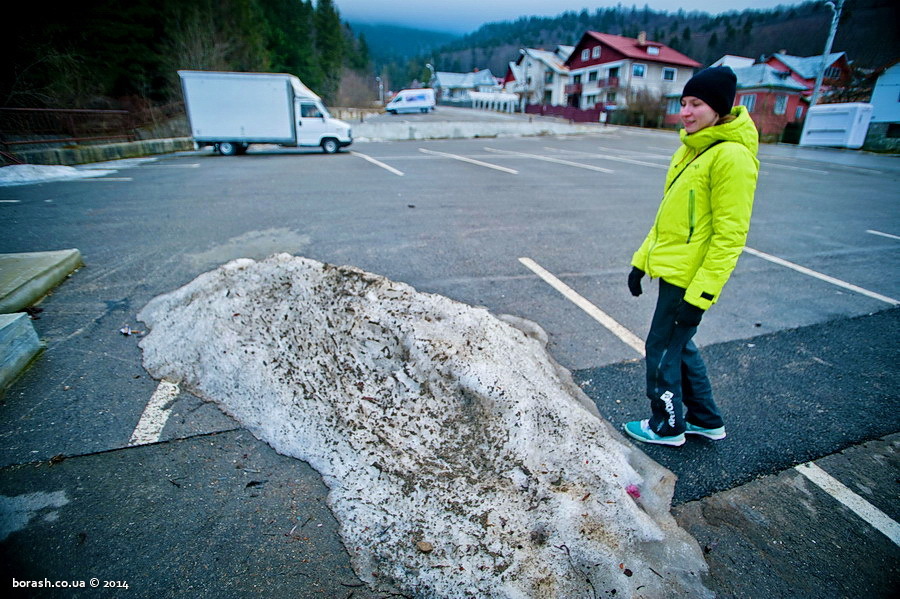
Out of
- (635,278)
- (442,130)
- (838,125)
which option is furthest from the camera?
(442,130)

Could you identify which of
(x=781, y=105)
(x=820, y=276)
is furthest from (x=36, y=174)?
(x=781, y=105)

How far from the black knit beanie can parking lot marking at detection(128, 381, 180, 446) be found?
3514 mm

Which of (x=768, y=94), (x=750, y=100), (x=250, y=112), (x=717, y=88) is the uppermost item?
(x=768, y=94)

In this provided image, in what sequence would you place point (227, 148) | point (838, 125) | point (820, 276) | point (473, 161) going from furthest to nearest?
point (838, 125) → point (227, 148) → point (473, 161) → point (820, 276)

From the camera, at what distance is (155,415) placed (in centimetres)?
273

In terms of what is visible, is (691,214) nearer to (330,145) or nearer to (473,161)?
(473,161)

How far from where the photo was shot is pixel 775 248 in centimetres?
641

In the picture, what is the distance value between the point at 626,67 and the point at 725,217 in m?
64.4

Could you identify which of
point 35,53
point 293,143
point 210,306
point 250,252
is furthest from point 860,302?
point 35,53

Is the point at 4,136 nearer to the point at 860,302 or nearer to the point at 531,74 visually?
the point at 860,302

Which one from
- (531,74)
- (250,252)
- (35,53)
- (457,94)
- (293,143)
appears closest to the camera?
(250,252)

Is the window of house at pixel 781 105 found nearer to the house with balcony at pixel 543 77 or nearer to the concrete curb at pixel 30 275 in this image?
the house with balcony at pixel 543 77

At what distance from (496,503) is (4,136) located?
1694cm

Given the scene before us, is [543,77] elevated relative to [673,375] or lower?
elevated
